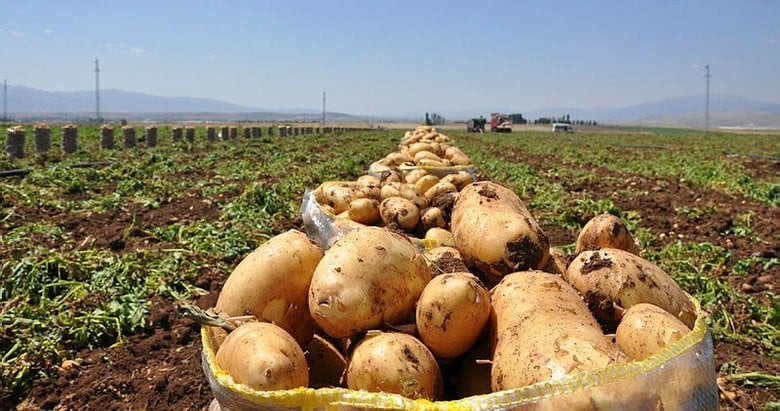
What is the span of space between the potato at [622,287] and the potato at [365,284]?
0.82m

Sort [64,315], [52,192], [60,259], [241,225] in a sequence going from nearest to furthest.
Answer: [64,315] < [60,259] < [241,225] < [52,192]

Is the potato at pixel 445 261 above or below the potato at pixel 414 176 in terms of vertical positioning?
below

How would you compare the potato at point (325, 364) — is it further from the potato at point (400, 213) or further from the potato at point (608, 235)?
the potato at point (400, 213)

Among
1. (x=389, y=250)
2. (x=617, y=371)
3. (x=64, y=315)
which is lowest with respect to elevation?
(x=64, y=315)

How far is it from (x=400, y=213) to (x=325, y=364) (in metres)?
2.12

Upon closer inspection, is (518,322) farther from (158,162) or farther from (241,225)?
(158,162)

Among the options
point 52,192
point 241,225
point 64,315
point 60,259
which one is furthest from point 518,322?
point 52,192

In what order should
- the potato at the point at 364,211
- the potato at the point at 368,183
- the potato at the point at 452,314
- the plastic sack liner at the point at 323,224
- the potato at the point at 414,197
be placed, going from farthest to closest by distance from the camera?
1. the potato at the point at 368,183
2. the potato at the point at 414,197
3. the potato at the point at 364,211
4. the plastic sack liner at the point at 323,224
5. the potato at the point at 452,314

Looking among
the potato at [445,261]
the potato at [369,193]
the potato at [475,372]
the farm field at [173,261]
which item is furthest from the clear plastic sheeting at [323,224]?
the potato at [475,372]

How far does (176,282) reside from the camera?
5730 millimetres

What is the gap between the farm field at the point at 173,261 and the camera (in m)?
3.97

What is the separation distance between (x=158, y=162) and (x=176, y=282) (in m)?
12.3

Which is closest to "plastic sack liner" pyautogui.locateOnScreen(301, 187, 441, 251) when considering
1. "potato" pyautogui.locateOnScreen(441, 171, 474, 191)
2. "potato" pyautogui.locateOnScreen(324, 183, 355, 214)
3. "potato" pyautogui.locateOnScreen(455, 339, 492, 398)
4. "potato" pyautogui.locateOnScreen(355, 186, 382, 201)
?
"potato" pyautogui.locateOnScreen(324, 183, 355, 214)

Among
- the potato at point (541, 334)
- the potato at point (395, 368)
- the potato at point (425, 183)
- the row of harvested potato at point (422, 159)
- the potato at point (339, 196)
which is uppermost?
the row of harvested potato at point (422, 159)
